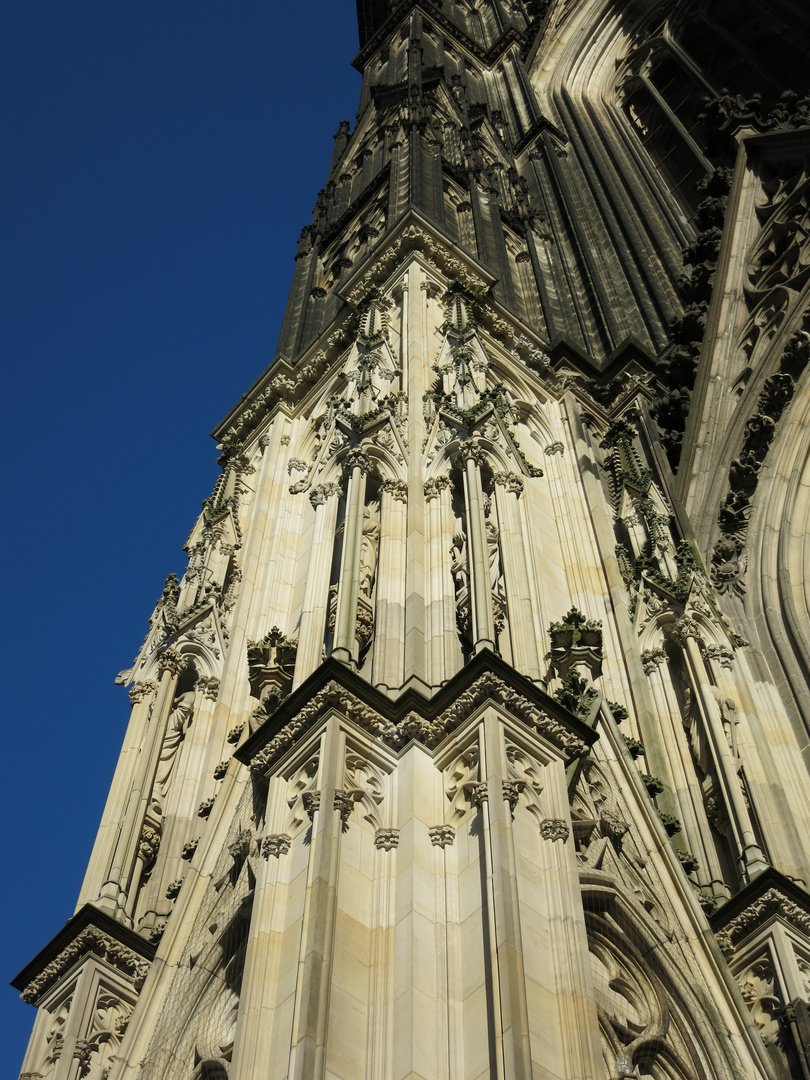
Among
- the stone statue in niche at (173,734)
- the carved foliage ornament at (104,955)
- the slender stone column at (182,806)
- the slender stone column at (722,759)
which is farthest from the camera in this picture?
the stone statue in niche at (173,734)

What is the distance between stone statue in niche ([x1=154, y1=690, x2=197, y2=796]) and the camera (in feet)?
49.3

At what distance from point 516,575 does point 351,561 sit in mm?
1516

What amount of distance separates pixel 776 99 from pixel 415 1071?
1118 inches

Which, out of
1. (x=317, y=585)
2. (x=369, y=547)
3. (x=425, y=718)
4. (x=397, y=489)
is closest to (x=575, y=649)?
(x=369, y=547)

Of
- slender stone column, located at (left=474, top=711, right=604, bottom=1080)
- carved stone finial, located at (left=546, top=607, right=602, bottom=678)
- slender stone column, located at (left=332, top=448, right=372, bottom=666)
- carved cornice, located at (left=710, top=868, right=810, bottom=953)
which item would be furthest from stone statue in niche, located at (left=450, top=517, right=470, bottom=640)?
carved cornice, located at (left=710, top=868, right=810, bottom=953)

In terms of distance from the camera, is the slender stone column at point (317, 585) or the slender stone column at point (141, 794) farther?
the slender stone column at point (141, 794)

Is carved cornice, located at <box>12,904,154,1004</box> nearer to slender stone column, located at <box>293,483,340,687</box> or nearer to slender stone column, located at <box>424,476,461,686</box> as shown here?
slender stone column, located at <box>293,483,340,687</box>

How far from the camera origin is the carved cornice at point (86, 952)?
41.4 feet

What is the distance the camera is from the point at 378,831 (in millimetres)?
10266

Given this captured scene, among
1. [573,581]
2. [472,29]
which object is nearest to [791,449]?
[573,581]

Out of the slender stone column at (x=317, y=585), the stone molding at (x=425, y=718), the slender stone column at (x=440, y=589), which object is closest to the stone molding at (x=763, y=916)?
the stone molding at (x=425, y=718)

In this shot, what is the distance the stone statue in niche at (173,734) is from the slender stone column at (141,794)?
113 mm

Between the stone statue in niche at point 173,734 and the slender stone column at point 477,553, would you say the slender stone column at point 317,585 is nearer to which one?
the slender stone column at point 477,553

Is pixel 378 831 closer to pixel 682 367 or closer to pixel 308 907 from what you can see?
pixel 308 907
